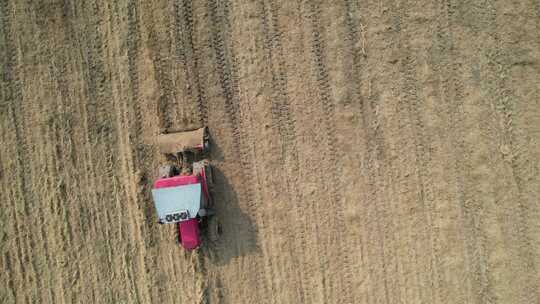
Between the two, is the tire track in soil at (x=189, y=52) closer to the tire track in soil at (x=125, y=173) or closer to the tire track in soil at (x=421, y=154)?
the tire track in soil at (x=125, y=173)

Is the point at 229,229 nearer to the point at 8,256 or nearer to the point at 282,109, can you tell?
the point at 282,109

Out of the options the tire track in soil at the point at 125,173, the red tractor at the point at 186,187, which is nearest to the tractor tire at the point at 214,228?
the red tractor at the point at 186,187

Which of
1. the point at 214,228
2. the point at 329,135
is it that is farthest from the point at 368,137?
the point at 214,228

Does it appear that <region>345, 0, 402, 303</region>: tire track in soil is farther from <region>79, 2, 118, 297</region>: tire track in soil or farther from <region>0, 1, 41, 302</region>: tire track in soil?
<region>0, 1, 41, 302</region>: tire track in soil

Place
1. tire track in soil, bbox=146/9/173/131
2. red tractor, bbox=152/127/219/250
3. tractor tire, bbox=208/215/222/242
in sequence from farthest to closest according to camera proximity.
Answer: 1. tractor tire, bbox=208/215/222/242
2. tire track in soil, bbox=146/9/173/131
3. red tractor, bbox=152/127/219/250

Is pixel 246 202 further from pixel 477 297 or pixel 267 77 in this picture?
pixel 477 297

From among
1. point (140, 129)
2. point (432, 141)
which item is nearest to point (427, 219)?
point (432, 141)

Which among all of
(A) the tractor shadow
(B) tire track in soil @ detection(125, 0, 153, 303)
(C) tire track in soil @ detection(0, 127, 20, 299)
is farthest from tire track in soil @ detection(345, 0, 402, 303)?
(C) tire track in soil @ detection(0, 127, 20, 299)
